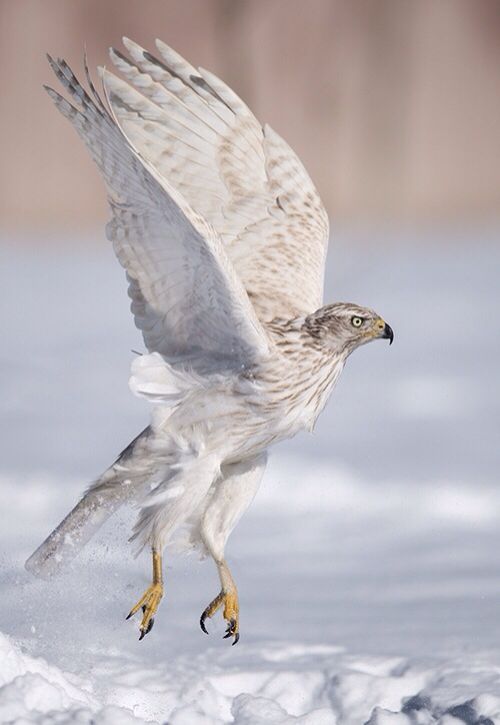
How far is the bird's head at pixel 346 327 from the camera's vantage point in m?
5.00

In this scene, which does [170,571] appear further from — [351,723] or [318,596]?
[351,723]

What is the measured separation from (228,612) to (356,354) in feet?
18.0

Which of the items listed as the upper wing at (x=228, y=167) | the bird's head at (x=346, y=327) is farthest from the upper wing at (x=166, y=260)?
the upper wing at (x=228, y=167)

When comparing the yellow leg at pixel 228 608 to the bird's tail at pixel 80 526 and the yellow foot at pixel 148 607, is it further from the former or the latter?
the bird's tail at pixel 80 526

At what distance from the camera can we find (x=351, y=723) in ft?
14.3

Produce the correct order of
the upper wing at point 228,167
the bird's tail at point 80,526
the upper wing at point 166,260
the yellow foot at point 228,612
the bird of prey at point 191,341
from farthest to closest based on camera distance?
the upper wing at point 228,167 < the bird's tail at point 80,526 < the yellow foot at point 228,612 < the bird of prey at point 191,341 < the upper wing at point 166,260

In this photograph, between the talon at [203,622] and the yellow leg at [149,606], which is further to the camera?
the talon at [203,622]

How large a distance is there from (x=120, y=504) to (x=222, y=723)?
116cm

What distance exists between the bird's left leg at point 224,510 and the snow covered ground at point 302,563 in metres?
0.23

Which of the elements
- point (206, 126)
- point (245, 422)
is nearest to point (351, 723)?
point (245, 422)

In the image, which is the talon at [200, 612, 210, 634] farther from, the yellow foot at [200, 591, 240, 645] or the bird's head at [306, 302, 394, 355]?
the bird's head at [306, 302, 394, 355]

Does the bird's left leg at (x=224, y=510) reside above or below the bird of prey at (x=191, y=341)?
below

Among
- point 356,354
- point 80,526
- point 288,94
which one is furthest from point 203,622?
point 288,94

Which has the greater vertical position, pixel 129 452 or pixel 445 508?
pixel 129 452
